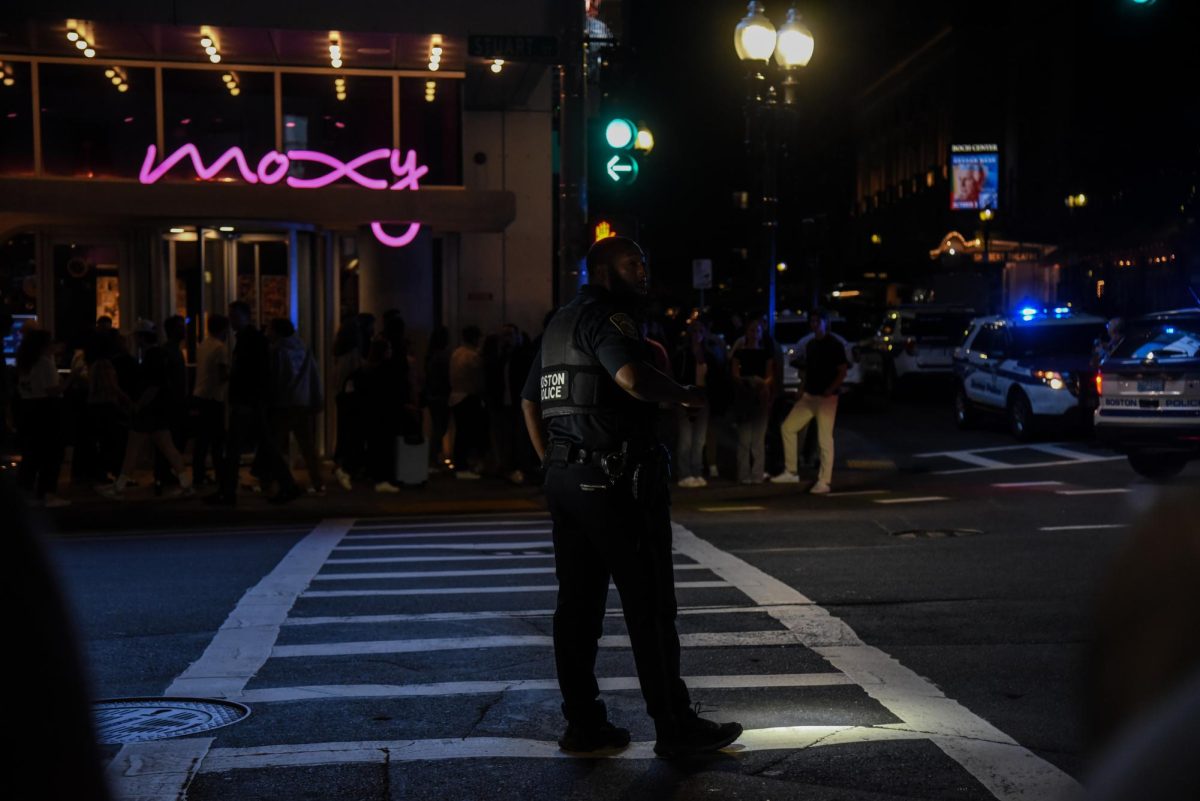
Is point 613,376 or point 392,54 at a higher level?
point 392,54

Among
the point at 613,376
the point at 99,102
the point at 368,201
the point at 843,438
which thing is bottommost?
the point at 843,438

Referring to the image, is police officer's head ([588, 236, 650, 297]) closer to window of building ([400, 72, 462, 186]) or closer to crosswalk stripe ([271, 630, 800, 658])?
crosswalk stripe ([271, 630, 800, 658])

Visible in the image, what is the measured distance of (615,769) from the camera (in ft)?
20.6

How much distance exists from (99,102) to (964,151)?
47.1 meters

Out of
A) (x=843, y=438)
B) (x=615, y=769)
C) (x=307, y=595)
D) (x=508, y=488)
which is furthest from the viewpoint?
(x=843, y=438)

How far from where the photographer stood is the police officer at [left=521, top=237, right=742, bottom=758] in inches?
244

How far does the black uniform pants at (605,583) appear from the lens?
618 centimetres

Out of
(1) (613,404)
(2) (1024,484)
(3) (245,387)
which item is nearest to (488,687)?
(1) (613,404)

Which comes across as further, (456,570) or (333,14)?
(333,14)

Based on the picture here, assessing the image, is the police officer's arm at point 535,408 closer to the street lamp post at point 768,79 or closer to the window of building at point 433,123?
the street lamp post at point 768,79

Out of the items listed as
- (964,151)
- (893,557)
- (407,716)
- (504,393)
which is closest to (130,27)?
(504,393)

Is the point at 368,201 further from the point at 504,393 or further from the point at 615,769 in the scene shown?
the point at 615,769

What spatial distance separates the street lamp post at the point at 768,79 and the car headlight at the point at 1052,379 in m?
5.31

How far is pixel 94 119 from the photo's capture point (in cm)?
2059
